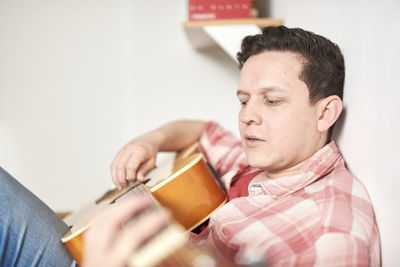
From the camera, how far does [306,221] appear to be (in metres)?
0.77

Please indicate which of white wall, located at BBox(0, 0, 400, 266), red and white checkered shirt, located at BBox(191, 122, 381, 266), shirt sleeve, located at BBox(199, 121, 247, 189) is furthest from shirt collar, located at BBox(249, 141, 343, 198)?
white wall, located at BBox(0, 0, 400, 266)

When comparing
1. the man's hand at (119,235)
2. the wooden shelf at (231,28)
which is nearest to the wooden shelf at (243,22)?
the wooden shelf at (231,28)

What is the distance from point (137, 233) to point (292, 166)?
1.82 feet

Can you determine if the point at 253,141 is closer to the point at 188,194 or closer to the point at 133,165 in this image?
Result: the point at 188,194

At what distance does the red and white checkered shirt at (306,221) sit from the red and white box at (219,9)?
2.49 feet

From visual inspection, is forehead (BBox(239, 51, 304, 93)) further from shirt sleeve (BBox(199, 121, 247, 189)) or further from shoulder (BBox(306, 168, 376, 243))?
shirt sleeve (BBox(199, 121, 247, 189))

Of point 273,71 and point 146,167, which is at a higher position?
point 273,71

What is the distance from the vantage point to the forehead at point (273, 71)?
0.92 meters

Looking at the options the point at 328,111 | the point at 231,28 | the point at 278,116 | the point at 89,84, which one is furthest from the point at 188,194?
the point at 89,84

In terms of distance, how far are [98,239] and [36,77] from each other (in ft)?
5.52

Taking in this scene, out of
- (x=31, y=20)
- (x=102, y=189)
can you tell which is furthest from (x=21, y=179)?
(x=31, y=20)

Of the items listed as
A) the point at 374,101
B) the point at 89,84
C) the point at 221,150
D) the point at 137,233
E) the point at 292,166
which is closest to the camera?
the point at 137,233

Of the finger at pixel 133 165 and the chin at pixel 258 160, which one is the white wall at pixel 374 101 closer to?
the chin at pixel 258 160

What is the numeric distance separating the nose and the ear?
6.0 inches
